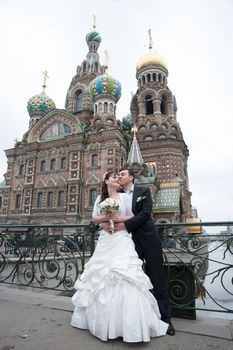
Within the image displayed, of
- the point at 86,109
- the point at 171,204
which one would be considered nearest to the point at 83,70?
the point at 86,109

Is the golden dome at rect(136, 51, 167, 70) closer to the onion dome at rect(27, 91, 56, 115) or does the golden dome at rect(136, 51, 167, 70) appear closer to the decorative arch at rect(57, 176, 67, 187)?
the onion dome at rect(27, 91, 56, 115)

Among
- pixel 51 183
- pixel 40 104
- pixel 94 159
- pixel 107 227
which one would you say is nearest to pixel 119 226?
pixel 107 227

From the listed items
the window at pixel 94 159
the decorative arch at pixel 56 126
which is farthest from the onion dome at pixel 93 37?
the window at pixel 94 159

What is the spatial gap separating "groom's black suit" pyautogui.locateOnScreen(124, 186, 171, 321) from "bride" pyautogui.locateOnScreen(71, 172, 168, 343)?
13 centimetres

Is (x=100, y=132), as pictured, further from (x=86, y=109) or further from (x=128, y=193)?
(x=128, y=193)

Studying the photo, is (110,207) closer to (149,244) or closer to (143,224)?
(143,224)

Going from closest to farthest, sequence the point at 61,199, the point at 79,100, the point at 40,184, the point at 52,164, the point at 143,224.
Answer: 1. the point at 143,224
2. the point at 61,199
3. the point at 40,184
4. the point at 52,164
5. the point at 79,100

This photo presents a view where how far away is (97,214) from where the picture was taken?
10.3 feet

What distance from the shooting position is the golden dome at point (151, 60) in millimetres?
29828

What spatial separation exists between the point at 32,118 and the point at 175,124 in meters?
16.3

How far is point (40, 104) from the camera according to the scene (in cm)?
2842

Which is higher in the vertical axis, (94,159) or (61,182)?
(94,159)

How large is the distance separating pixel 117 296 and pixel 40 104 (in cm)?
2892

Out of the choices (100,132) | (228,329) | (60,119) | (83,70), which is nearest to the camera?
(228,329)
